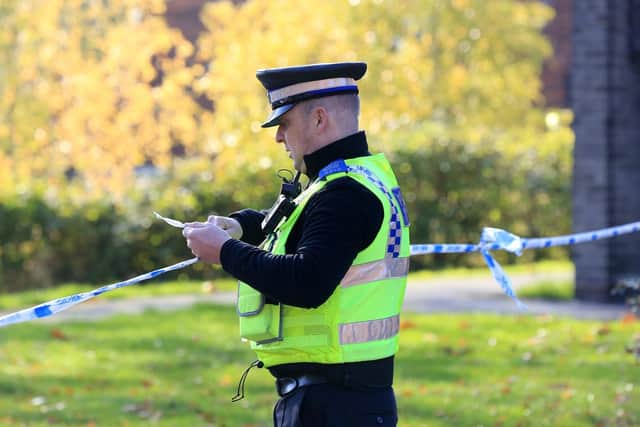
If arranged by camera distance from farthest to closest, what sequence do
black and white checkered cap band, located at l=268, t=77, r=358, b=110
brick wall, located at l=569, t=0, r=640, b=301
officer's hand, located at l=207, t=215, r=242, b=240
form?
brick wall, located at l=569, t=0, r=640, b=301 < officer's hand, located at l=207, t=215, r=242, b=240 < black and white checkered cap band, located at l=268, t=77, r=358, b=110

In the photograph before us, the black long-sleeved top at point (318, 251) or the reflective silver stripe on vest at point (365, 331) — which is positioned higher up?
the black long-sleeved top at point (318, 251)

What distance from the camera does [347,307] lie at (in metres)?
3.62

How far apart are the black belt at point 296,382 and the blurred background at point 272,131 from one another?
363 inches

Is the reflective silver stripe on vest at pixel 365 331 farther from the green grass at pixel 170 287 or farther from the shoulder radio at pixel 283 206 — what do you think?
the green grass at pixel 170 287

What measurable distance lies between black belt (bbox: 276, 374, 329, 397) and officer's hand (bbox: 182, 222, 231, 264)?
456mm

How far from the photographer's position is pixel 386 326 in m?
3.73

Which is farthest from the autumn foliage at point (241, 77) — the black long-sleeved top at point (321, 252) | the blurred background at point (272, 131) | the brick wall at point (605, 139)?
the black long-sleeved top at point (321, 252)

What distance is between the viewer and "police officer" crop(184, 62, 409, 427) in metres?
3.56

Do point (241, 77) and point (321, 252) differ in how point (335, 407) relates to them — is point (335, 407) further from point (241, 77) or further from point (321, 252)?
point (241, 77)

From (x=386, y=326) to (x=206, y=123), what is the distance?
78.6 feet

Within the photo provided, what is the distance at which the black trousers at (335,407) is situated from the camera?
12.1 ft

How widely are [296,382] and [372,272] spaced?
1.41 ft

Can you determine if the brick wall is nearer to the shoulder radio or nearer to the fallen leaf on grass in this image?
the fallen leaf on grass

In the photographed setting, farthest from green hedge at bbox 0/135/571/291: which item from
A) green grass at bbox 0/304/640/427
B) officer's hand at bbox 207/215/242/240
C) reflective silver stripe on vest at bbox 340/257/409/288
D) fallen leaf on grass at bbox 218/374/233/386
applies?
reflective silver stripe on vest at bbox 340/257/409/288
